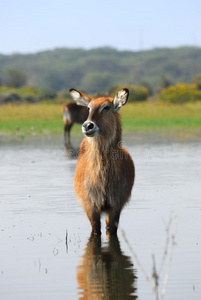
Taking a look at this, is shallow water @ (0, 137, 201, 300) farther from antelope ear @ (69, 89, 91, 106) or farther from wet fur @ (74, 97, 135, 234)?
antelope ear @ (69, 89, 91, 106)

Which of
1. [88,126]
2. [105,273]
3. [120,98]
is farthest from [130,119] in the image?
[105,273]

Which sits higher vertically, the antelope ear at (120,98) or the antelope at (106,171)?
the antelope ear at (120,98)

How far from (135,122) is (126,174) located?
29411 mm

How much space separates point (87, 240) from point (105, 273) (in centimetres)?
146

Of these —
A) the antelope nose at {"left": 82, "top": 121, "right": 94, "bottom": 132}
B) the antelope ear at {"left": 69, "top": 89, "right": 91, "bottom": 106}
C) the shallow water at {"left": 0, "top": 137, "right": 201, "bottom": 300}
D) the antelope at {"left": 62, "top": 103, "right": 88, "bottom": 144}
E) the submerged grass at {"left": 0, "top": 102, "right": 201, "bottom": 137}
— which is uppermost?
the antelope ear at {"left": 69, "top": 89, "right": 91, "bottom": 106}

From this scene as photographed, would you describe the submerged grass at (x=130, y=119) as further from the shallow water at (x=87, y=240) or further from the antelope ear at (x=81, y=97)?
the antelope ear at (x=81, y=97)

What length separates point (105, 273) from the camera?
263 inches

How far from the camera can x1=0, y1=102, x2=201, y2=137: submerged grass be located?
33531mm

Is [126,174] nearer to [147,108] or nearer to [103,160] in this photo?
[103,160]

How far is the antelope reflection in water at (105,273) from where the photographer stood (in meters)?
6.00

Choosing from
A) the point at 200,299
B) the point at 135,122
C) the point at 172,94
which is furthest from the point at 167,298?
the point at 172,94

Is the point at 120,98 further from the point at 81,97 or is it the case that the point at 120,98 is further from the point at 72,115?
the point at 72,115

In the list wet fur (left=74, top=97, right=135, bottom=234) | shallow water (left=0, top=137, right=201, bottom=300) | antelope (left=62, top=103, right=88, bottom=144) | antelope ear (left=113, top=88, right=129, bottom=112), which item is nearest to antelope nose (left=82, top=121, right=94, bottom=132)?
wet fur (left=74, top=97, right=135, bottom=234)

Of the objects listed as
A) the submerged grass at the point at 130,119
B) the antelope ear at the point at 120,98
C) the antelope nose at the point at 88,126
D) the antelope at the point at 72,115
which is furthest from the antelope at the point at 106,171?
the submerged grass at the point at 130,119
